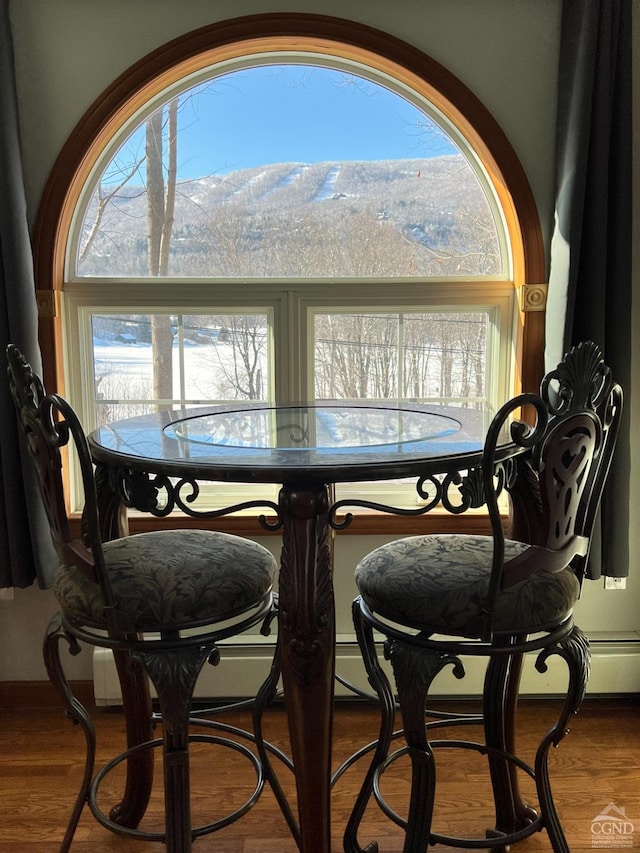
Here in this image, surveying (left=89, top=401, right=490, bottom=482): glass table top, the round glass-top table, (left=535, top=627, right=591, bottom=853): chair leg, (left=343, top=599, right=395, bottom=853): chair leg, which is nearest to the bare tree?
(left=89, top=401, right=490, bottom=482): glass table top

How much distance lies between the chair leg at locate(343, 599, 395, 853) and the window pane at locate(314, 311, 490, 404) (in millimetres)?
1069

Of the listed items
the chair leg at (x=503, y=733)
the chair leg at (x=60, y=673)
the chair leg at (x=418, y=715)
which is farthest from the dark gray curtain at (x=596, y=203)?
the chair leg at (x=60, y=673)

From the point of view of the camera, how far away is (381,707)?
160cm

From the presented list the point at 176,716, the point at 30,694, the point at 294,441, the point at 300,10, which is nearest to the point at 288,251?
the point at 300,10

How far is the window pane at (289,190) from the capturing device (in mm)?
2494

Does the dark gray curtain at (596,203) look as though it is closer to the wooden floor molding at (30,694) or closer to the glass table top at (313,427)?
the glass table top at (313,427)

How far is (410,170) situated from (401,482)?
1.08m

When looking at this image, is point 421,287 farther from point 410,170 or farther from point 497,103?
point 497,103

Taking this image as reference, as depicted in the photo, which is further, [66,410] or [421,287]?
[421,287]

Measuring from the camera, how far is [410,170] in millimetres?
2533

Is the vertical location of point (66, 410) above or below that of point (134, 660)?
above

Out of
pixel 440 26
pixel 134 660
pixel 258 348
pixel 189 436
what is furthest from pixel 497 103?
pixel 134 660

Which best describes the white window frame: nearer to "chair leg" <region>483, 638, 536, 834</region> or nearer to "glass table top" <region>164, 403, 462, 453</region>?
"glass table top" <region>164, 403, 462, 453</region>

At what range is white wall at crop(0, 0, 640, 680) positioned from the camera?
90.8 inches
